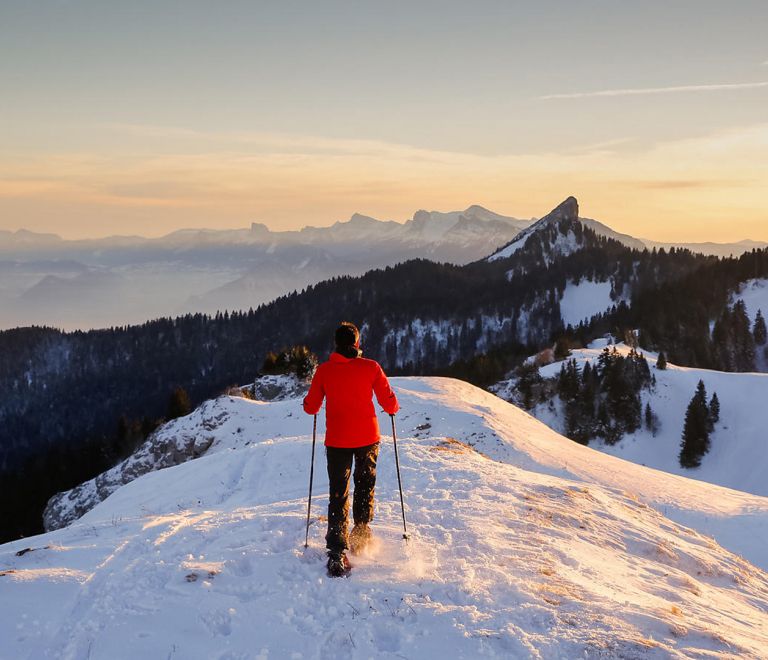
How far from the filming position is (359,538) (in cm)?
786

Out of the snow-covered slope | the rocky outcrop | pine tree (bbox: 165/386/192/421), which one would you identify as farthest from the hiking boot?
pine tree (bbox: 165/386/192/421)

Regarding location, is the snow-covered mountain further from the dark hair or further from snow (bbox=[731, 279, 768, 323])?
snow (bbox=[731, 279, 768, 323])

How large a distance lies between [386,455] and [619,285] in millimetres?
168178

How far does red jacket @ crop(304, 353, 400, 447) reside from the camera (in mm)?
7441

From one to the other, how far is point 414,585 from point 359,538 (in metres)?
1.37

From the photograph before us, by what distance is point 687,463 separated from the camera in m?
57.7

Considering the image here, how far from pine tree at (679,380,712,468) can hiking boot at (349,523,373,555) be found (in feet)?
202

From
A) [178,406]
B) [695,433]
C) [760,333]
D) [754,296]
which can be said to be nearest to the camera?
[695,433]

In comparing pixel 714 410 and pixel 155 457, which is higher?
pixel 714 410

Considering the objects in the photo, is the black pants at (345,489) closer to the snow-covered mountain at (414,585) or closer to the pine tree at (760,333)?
the snow-covered mountain at (414,585)

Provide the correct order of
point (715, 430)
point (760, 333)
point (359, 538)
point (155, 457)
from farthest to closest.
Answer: point (760, 333) < point (715, 430) < point (155, 457) < point (359, 538)

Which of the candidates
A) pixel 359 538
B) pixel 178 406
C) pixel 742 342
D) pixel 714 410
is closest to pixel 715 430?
pixel 714 410

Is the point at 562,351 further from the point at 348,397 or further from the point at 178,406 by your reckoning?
the point at 348,397

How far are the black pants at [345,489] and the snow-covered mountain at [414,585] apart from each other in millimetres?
531
